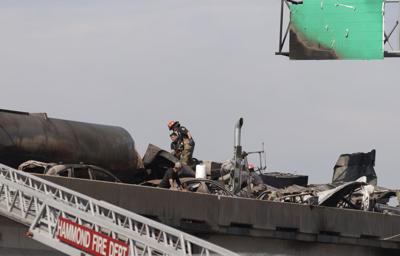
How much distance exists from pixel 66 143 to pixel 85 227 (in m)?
6.60

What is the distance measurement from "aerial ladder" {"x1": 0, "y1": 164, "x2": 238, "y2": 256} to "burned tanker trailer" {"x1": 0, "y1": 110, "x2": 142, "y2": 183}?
3.87m

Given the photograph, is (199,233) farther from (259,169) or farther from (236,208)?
Result: (259,169)

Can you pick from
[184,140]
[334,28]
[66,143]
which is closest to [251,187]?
[184,140]

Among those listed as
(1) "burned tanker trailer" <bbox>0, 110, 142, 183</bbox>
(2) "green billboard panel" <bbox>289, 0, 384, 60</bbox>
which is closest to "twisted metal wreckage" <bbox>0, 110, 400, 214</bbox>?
(1) "burned tanker trailer" <bbox>0, 110, 142, 183</bbox>

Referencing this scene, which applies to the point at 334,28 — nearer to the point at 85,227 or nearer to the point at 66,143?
the point at 66,143

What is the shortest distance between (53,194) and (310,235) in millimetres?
7362

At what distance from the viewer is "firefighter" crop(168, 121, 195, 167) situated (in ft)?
87.2

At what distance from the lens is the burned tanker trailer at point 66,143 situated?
23781 millimetres

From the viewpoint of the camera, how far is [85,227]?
→ 61.1 ft

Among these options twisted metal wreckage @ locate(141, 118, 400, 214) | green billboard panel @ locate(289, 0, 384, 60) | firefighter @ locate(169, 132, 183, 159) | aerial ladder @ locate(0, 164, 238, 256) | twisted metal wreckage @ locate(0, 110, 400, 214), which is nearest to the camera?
aerial ladder @ locate(0, 164, 238, 256)

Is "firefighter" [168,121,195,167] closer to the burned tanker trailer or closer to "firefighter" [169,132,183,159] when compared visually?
"firefighter" [169,132,183,159]

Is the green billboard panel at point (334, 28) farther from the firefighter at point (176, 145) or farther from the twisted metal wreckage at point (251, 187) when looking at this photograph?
the firefighter at point (176, 145)

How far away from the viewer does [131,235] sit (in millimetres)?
18188

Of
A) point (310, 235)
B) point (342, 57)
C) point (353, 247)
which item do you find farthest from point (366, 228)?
point (342, 57)
